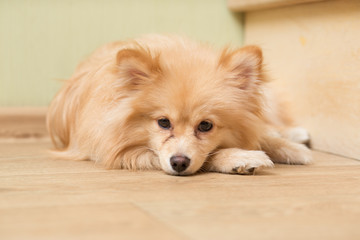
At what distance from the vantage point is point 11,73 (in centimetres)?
335

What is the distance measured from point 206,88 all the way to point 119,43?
804mm

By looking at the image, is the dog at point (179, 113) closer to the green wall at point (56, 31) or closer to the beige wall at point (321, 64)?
the beige wall at point (321, 64)

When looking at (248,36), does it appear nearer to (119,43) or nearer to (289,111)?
(289,111)

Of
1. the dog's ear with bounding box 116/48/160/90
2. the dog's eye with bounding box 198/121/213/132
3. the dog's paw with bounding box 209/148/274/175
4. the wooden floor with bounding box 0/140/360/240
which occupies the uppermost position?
the dog's ear with bounding box 116/48/160/90

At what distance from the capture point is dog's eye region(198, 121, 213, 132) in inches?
90.4

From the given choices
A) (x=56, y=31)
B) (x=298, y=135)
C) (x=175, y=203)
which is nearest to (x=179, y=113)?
(x=175, y=203)

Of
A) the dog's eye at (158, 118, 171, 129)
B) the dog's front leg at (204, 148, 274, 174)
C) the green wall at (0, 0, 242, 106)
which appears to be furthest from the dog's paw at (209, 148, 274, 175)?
the green wall at (0, 0, 242, 106)

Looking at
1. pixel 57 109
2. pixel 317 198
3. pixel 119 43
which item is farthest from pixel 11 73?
pixel 317 198

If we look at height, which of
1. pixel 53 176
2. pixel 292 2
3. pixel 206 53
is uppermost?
pixel 292 2

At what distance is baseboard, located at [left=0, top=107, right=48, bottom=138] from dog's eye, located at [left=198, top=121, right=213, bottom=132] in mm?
1440

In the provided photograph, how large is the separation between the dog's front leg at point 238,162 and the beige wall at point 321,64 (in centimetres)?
50

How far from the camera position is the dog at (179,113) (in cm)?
224

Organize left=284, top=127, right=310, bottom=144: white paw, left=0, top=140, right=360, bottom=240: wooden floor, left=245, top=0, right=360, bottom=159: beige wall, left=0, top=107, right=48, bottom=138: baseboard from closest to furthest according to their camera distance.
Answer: left=0, top=140, right=360, bottom=240: wooden floor
left=245, top=0, right=360, bottom=159: beige wall
left=284, top=127, right=310, bottom=144: white paw
left=0, top=107, right=48, bottom=138: baseboard

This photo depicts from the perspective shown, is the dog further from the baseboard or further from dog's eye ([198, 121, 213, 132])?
the baseboard
